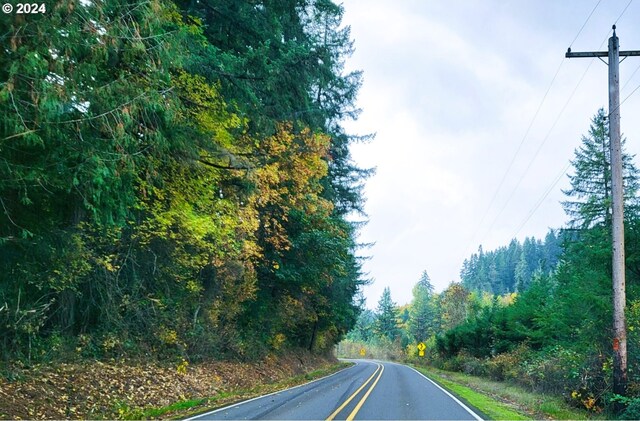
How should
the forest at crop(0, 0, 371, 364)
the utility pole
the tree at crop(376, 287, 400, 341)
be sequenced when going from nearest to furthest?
the forest at crop(0, 0, 371, 364) → the utility pole → the tree at crop(376, 287, 400, 341)

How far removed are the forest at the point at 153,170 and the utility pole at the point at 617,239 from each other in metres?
7.57

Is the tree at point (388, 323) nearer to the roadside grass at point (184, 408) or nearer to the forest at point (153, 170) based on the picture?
the forest at point (153, 170)

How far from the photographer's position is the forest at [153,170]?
683 centimetres

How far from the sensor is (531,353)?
2569cm

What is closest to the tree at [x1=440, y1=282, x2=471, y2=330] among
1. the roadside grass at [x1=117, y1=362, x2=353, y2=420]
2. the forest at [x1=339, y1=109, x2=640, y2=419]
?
the forest at [x1=339, y1=109, x2=640, y2=419]

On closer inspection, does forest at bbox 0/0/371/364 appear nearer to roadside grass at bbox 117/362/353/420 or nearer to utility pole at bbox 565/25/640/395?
roadside grass at bbox 117/362/353/420

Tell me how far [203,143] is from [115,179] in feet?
12.8

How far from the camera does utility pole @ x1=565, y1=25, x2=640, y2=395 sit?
12039mm

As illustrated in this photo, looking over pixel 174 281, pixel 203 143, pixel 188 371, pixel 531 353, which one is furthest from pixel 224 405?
pixel 531 353

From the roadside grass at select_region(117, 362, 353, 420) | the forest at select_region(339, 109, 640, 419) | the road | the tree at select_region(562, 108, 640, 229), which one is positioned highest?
the tree at select_region(562, 108, 640, 229)

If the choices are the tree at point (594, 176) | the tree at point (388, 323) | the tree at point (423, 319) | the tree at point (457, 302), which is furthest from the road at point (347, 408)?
the tree at point (388, 323)

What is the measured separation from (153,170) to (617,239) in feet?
36.8

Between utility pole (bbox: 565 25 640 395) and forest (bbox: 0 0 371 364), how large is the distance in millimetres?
7570

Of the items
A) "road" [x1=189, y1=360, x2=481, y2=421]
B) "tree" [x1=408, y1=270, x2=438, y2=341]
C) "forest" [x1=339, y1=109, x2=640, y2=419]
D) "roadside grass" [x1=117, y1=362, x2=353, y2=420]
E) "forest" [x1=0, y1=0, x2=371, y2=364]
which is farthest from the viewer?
"tree" [x1=408, y1=270, x2=438, y2=341]
